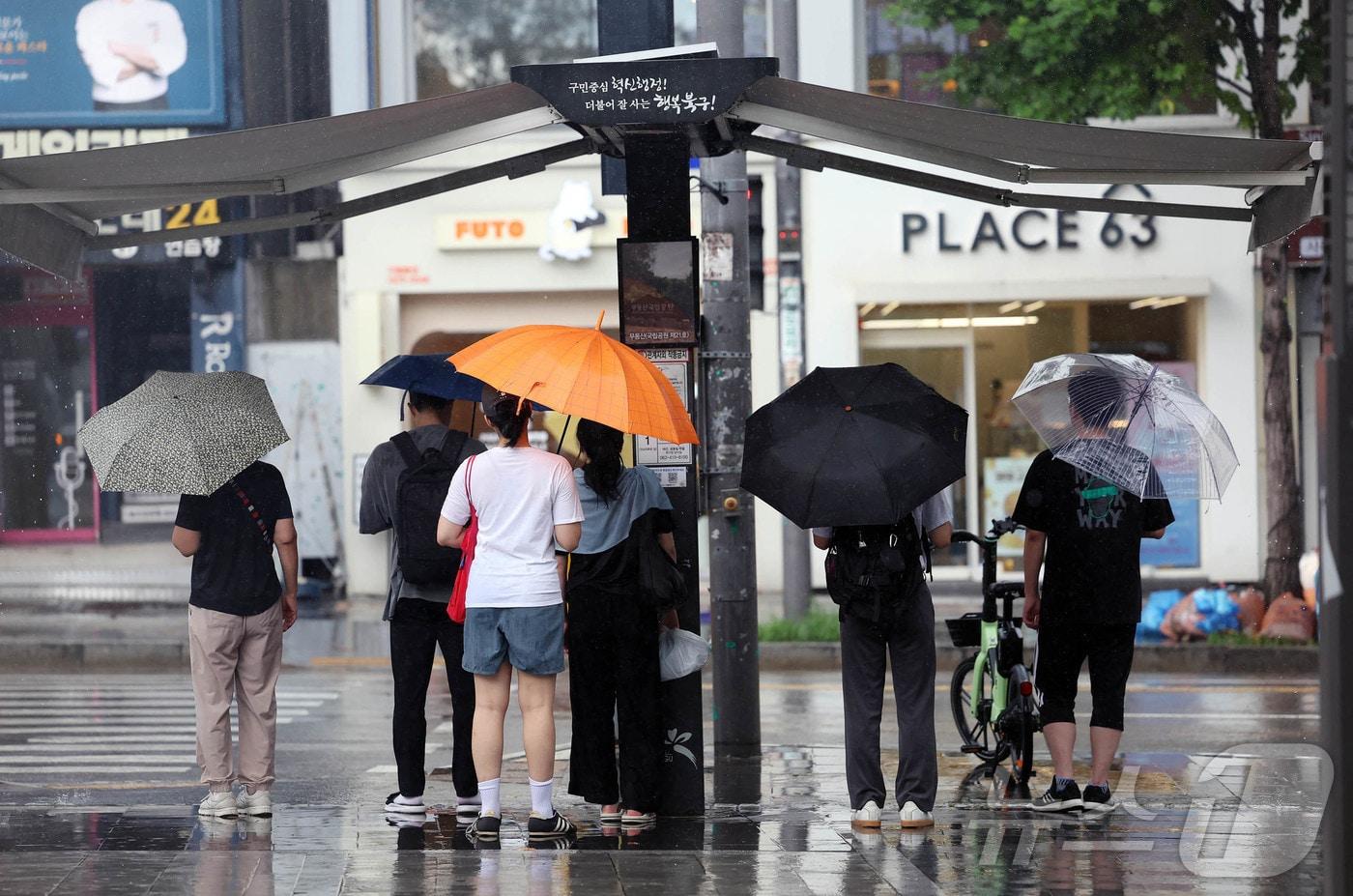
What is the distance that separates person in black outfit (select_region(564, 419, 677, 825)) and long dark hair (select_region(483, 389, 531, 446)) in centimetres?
25

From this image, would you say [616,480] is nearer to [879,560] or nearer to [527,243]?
[879,560]

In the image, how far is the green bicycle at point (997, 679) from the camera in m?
7.99

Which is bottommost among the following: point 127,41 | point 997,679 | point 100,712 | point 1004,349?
point 100,712

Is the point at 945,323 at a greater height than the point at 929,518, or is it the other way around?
the point at 945,323

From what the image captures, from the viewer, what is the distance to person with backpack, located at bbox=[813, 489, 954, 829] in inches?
274

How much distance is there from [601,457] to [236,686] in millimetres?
2031

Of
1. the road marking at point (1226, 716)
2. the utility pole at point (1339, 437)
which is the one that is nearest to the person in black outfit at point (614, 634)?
the utility pole at point (1339, 437)

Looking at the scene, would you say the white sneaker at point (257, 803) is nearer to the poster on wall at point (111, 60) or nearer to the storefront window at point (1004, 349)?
the storefront window at point (1004, 349)

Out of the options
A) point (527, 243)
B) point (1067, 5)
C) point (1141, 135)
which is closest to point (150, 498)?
point (527, 243)

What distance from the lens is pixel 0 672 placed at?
1420 cm

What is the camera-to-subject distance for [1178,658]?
46.6 feet

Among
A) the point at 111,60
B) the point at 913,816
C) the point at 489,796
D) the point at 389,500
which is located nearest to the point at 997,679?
the point at 913,816

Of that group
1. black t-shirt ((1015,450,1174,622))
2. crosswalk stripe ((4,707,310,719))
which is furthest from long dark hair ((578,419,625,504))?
crosswalk stripe ((4,707,310,719))

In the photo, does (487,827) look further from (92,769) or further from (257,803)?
(92,769)
